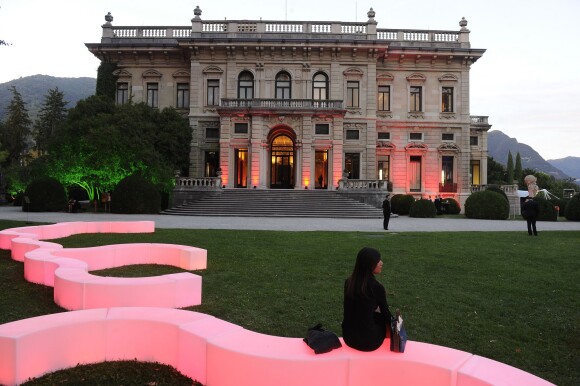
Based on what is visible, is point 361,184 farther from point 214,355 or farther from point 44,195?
point 214,355

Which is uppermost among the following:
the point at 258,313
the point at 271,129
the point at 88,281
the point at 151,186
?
the point at 271,129

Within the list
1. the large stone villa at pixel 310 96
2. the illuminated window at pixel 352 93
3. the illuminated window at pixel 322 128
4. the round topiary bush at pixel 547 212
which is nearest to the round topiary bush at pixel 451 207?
the large stone villa at pixel 310 96

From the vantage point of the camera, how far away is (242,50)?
3991cm

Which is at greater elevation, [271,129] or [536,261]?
[271,129]

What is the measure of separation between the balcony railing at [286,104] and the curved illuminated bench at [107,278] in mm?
25483

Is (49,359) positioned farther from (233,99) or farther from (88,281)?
(233,99)

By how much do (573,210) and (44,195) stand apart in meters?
37.2

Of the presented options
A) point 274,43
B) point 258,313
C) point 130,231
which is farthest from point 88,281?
point 274,43

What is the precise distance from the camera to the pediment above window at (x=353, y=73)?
40250 millimetres

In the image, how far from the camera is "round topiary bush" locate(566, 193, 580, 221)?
30.6 meters

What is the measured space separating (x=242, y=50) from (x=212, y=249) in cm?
3064

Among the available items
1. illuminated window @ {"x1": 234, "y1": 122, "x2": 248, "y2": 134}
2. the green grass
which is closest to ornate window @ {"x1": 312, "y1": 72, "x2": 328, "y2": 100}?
illuminated window @ {"x1": 234, "y1": 122, "x2": 248, "y2": 134}

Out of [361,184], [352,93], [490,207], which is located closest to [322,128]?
[352,93]

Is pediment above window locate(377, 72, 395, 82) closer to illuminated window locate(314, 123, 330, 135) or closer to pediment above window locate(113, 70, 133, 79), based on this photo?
A: illuminated window locate(314, 123, 330, 135)
